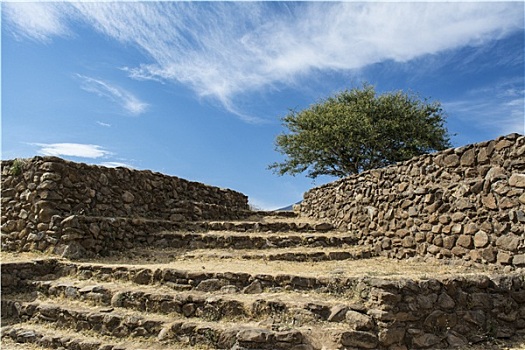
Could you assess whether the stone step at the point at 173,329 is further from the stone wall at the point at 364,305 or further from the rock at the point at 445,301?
the rock at the point at 445,301

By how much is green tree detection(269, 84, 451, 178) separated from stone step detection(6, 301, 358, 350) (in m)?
13.4

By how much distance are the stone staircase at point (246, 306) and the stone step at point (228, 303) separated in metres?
0.01

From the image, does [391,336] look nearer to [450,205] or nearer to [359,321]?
[359,321]

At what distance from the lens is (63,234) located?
7.82 m

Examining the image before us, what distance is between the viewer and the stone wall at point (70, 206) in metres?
7.95

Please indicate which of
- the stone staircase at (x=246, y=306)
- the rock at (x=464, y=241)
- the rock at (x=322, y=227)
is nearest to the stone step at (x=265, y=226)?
the rock at (x=322, y=227)

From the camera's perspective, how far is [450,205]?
726 centimetres

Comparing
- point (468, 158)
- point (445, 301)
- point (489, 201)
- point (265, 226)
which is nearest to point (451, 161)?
point (468, 158)

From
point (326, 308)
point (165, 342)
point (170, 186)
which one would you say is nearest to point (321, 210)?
point (170, 186)

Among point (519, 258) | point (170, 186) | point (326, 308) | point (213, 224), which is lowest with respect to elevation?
point (326, 308)

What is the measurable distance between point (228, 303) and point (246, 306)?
26 centimetres

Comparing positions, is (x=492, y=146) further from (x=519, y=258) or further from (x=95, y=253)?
(x=95, y=253)

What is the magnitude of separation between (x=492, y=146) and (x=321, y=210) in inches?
219

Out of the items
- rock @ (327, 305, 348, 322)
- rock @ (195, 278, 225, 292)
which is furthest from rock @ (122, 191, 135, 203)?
rock @ (327, 305, 348, 322)
